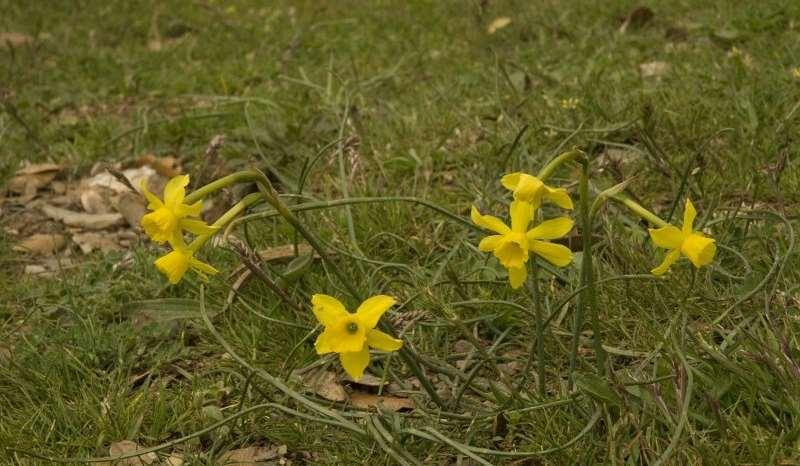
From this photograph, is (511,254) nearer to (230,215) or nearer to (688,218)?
(688,218)

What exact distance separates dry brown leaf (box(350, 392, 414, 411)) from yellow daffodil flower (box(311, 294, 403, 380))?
1.40ft

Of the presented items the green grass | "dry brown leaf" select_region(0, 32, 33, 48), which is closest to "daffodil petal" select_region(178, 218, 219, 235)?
the green grass

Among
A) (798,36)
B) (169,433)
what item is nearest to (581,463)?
(169,433)

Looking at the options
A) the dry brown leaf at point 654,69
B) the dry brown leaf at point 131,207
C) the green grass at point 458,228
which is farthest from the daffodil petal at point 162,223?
the dry brown leaf at point 654,69

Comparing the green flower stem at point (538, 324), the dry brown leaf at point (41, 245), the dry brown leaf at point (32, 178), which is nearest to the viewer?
the green flower stem at point (538, 324)

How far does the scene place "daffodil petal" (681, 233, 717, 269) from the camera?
125 cm

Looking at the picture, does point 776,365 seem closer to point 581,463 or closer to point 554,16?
point 581,463

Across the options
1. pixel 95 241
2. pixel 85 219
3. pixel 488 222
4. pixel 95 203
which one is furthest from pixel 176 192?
pixel 95 203

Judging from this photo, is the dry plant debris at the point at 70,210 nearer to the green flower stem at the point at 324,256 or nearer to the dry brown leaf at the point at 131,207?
the dry brown leaf at the point at 131,207

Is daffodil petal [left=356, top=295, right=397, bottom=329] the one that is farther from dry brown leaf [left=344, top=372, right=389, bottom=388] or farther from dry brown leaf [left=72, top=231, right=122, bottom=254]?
dry brown leaf [left=72, top=231, right=122, bottom=254]

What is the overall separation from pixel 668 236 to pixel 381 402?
2.29 ft

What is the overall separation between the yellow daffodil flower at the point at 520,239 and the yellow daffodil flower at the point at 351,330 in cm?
17

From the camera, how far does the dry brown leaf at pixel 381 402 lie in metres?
1.75

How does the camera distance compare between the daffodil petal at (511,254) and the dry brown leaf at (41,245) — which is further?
the dry brown leaf at (41,245)
